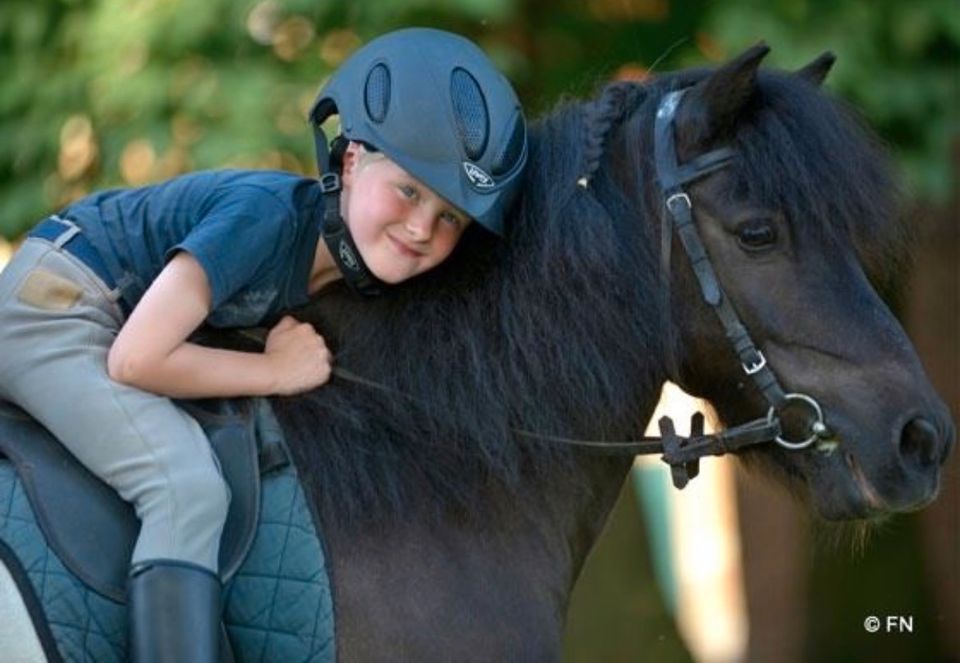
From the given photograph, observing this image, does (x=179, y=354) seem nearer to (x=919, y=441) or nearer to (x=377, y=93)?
(x=377, y=93)

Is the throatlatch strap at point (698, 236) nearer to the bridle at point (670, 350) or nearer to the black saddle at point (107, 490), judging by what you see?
the bridle at point (670, 350)

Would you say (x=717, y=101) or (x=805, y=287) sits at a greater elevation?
(x=717, y=101)

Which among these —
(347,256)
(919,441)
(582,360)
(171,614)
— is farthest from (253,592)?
(919,441)

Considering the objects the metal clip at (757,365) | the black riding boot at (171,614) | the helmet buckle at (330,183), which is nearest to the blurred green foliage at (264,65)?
the helmet buckle at (330,183)

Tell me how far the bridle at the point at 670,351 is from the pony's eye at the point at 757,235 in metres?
0.08

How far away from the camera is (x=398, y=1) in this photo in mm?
6785

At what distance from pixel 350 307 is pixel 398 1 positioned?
10.6 ft

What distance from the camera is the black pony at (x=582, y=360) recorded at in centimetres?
355

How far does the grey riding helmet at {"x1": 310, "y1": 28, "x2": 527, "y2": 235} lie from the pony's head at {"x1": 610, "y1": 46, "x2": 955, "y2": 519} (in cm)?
30

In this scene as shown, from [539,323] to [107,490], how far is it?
3.07 feet

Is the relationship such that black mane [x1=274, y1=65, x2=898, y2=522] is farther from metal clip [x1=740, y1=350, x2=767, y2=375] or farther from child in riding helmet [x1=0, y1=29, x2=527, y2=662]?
metal clip [x1=740, y1=350, x2=767, y2=375]

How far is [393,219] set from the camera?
3650 millimetres

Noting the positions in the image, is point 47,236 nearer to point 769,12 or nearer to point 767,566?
point 769,12

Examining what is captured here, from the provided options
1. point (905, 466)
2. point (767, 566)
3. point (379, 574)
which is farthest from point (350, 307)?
point (767, 566)
